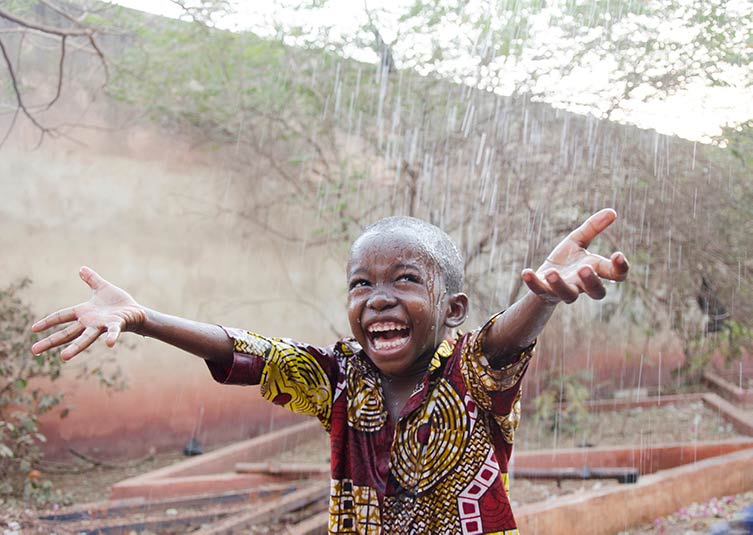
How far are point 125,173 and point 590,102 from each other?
342 centimetres

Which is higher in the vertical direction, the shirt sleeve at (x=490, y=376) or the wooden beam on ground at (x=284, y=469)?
the shirt sleeve at (x=490, y=376)

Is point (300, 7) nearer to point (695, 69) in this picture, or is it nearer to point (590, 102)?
point (590, 102)

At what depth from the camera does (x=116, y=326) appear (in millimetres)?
1672

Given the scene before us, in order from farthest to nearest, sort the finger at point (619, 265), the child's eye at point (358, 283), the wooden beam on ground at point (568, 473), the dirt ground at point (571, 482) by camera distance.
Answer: the wooden beam on ground at point (568, 473), the dirt ground at point (571, 482), the child's eye at point (358, 283), the finger at point (619, 265)

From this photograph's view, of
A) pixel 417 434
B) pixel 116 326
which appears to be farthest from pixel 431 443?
pixel 116 326

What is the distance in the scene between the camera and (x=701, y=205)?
5684 millimetres

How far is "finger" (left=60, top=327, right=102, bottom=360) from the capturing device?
1.57m

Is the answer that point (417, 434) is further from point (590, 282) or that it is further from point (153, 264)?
point (153, 264)

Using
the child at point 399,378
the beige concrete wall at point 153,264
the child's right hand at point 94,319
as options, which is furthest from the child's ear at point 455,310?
the beige concrete wall at point 153,264

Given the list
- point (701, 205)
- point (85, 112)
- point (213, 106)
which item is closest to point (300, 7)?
point (213, 106)

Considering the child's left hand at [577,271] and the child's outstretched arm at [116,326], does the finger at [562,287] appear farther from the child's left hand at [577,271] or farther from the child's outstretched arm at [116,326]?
the child's outstretched arm at [116,326]

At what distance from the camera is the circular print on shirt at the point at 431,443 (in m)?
1.82

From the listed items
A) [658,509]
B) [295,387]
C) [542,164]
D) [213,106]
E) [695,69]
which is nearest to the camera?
[295,387]

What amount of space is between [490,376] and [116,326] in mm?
840
